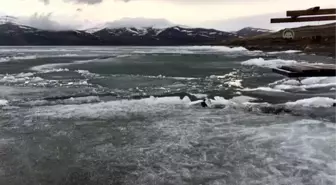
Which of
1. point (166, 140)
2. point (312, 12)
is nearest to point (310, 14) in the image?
point (312, 12)

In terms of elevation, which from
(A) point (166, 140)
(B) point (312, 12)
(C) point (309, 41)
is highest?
(B) point (312, 12)

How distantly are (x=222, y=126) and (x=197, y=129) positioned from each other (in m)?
0.81

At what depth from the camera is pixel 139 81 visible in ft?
72.4

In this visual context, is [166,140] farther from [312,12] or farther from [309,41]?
[309,41]

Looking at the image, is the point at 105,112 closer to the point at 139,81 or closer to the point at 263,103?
the point at 263,103

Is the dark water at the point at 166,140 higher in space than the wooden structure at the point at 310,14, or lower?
lower

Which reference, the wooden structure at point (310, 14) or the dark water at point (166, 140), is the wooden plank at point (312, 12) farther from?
the dark water at point (166, 140)

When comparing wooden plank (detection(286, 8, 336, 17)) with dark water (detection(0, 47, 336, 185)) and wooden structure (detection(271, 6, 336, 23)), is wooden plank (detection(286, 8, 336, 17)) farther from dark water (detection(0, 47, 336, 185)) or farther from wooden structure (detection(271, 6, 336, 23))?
dark water (detection(0, 47, 336, 185))

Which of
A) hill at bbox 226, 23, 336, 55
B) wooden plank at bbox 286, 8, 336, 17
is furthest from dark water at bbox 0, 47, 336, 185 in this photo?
wooden plank at bbox 286, 8, 336, 17

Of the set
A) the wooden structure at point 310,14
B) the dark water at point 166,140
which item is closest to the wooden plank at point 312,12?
the wooden structure at point 310,14

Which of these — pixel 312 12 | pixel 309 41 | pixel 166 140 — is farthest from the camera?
pixel 309 41

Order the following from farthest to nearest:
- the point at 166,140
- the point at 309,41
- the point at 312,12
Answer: the point at 309,41, the point at 312,12, the point at 166,140

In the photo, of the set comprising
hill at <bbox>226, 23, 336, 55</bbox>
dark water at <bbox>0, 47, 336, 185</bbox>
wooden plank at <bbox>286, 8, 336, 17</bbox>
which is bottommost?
dark water at <bbox>0, 47, 336, 185</bbox>

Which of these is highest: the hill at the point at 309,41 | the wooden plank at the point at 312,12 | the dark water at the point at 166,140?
the wooden plank at the point at 312,12
